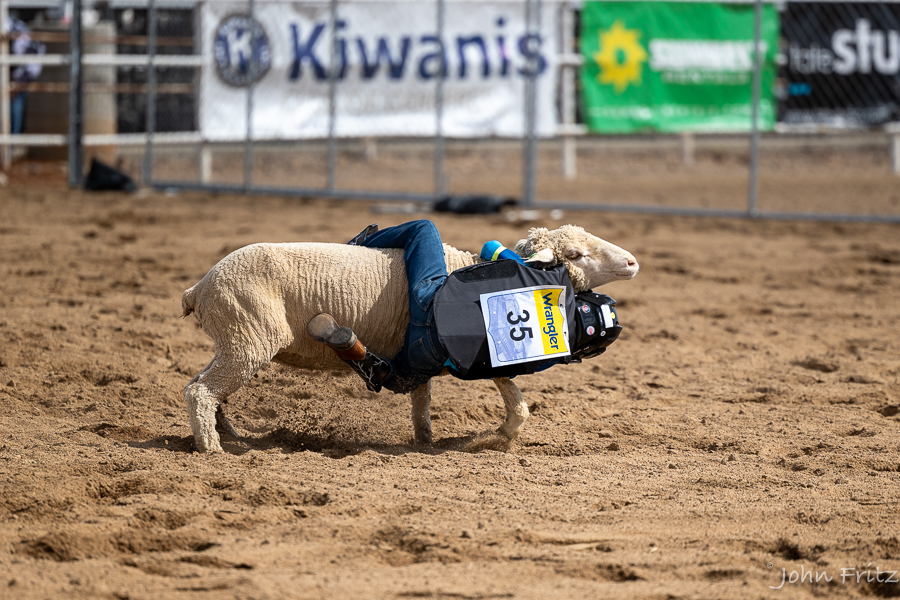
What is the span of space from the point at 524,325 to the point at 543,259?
11.0 inches

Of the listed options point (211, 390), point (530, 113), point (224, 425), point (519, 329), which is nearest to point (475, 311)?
point (519, 329)

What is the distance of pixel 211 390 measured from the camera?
389 cm

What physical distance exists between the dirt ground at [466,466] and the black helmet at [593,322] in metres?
0.48

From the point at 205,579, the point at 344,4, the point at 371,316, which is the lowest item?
the point at 205,579

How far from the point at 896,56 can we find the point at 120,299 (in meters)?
11.3

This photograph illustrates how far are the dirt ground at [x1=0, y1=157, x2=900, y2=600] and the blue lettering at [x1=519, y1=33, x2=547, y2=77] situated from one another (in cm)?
438

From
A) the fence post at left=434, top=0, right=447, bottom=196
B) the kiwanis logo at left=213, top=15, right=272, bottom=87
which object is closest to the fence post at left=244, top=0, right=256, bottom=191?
the kiwanis logo at left=213, top=15, right=272, bottom=87

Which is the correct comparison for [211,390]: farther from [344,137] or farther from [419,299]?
[344,137]

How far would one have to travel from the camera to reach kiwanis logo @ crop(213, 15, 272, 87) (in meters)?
12.3

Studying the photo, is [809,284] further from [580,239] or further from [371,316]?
[371,316]

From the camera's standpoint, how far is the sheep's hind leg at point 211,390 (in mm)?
3863

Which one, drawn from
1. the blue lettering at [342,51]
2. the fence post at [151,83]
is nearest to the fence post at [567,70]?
the blue lettering at [342,51]

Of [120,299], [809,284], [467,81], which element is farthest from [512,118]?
[120,299]

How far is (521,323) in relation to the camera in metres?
3.88
